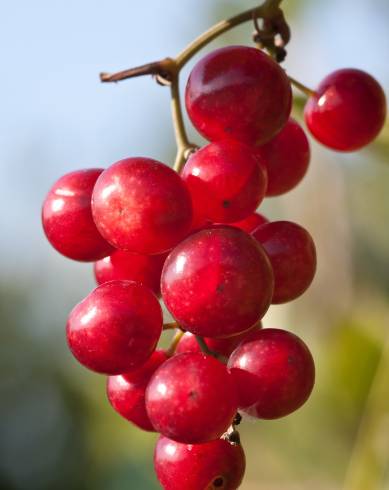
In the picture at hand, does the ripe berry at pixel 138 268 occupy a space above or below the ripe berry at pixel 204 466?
above

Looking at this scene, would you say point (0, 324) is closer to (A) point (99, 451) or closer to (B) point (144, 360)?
(A) point (99, 451)

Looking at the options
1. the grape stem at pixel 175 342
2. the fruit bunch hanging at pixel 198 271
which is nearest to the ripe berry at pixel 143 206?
the fruit bunch hanging at pixel 198 271

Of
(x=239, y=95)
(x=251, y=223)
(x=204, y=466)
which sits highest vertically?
(x=239, y=95)

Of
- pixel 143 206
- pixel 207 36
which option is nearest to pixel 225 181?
pixel 143 206

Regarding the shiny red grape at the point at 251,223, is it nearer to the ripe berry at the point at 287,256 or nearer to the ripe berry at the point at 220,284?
the ripe berry at the point at 287,256

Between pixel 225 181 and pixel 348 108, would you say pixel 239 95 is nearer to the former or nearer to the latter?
pixel 225 181

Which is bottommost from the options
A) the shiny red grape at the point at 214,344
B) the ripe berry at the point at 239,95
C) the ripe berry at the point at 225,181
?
the shiny red grape at the point at 214,344

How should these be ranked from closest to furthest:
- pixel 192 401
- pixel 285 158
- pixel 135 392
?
pixel 192 401 → pixel 135 392 → pixel 285 158
